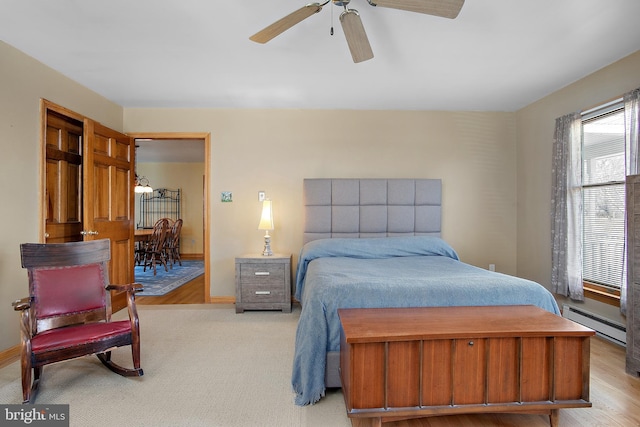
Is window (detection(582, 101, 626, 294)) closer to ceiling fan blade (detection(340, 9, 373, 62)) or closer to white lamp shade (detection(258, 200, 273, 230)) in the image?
ceiling fan blade (detection(340, 9, 373, 62))

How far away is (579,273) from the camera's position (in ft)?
10.4

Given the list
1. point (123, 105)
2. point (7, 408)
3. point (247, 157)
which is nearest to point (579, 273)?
point (247, 157)

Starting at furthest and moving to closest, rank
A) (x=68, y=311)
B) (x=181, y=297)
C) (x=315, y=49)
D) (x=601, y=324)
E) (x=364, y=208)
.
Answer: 1. (x=181, y=297)
2. (x=364, y=208)
3. (x=601, y=324)
4. (x=315, y=49)
5. (x=68, y=311)

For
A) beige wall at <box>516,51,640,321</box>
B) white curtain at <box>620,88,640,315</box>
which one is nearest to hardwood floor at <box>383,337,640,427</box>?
white curtain at <box>620,88,640,315</box>

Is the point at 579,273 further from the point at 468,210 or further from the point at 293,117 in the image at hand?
the point at 293,117

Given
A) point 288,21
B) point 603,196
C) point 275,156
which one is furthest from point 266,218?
point 603,196

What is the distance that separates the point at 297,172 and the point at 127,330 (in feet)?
8.31

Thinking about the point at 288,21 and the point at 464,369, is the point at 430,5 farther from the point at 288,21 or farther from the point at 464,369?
the point at 464,369

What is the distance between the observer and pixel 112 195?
365 cm

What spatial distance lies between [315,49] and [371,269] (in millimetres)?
1852

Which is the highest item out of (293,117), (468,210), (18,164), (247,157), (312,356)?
(293,117)

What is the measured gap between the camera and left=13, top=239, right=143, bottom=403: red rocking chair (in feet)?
6.24

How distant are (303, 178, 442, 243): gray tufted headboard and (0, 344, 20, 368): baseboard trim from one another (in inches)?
107

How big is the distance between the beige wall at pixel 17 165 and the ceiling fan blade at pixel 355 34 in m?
2.65
